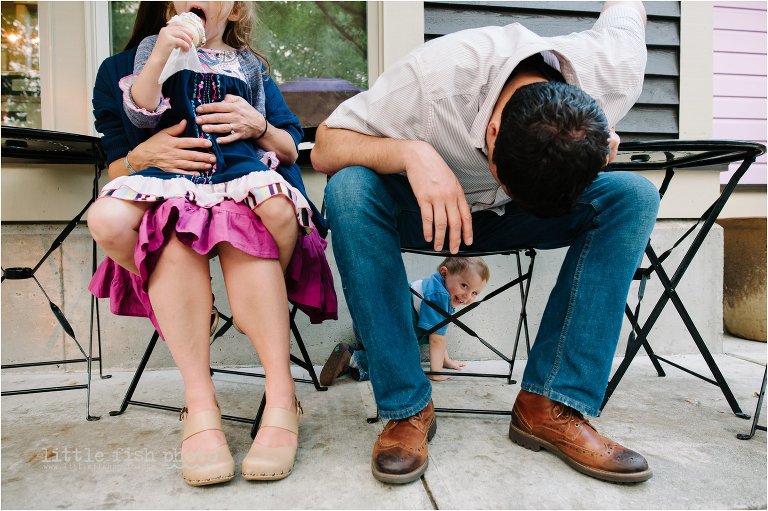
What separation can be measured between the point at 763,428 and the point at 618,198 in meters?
0.86

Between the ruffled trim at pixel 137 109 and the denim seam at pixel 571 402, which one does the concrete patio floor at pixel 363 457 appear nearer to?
the denim seam at pixel 571 402

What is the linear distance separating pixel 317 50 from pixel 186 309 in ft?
5.58

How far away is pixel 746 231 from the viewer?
281cm

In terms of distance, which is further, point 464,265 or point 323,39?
point 323,39

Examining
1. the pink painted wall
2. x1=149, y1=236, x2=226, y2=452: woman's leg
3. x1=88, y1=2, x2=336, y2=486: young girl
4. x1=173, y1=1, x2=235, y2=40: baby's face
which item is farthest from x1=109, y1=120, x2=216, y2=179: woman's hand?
the pink painted wall

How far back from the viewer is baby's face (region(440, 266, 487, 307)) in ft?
6.85

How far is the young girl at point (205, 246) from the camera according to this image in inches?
45.4

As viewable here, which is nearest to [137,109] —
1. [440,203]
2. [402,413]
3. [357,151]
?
[357,151]

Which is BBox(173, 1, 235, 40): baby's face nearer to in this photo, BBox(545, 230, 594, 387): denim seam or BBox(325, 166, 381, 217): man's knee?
BBox(325, 166, 381, 217): man's knee

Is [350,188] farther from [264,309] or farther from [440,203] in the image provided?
[264,309]

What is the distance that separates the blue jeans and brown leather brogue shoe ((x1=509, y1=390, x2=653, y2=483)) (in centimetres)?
3

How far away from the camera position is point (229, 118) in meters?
1.40

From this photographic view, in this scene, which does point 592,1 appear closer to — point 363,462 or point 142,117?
point 142,117

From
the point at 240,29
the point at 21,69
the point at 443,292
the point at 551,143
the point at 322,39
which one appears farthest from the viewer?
the point at 322,39
